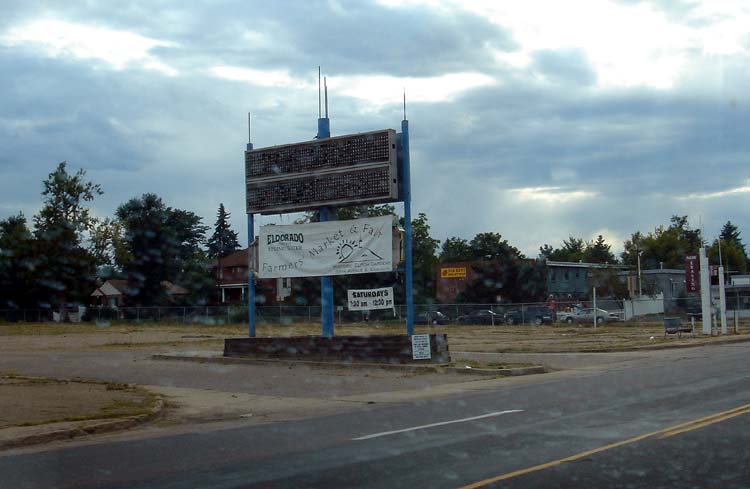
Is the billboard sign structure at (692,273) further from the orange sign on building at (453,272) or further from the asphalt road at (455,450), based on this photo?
the orange sign on building at (453,272)

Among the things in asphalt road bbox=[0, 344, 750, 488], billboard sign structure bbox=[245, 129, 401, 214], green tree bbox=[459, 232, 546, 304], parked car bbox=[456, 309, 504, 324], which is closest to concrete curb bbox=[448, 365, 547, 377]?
billboard sign structure bbox=[245, 129, 401, 214]

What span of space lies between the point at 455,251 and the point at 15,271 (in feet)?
202

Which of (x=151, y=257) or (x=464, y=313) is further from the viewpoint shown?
(x=151, y=257)

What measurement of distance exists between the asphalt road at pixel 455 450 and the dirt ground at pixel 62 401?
2148 millimetres

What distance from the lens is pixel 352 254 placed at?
26188 millimetres

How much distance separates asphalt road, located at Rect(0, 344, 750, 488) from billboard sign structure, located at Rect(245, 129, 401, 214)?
10.5 m

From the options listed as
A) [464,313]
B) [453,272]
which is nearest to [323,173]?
[464,313]

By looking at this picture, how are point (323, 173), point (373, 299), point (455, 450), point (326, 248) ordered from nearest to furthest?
point (455, 450) < point (373, 299) < point (323, 173) < point (326, 248)

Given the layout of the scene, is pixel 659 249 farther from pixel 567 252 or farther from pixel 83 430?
pixel 83 430

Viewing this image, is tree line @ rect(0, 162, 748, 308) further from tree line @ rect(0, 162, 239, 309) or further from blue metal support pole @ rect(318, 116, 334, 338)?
blue metal support pole @ rect(318, 116, 334, 338)

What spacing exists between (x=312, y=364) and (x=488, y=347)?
11.2 metres

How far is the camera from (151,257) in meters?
89.8

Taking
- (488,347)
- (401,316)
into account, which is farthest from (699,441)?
(401,316)

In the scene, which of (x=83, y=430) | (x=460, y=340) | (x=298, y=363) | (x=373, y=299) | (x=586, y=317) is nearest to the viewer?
(x=83, y=430)
